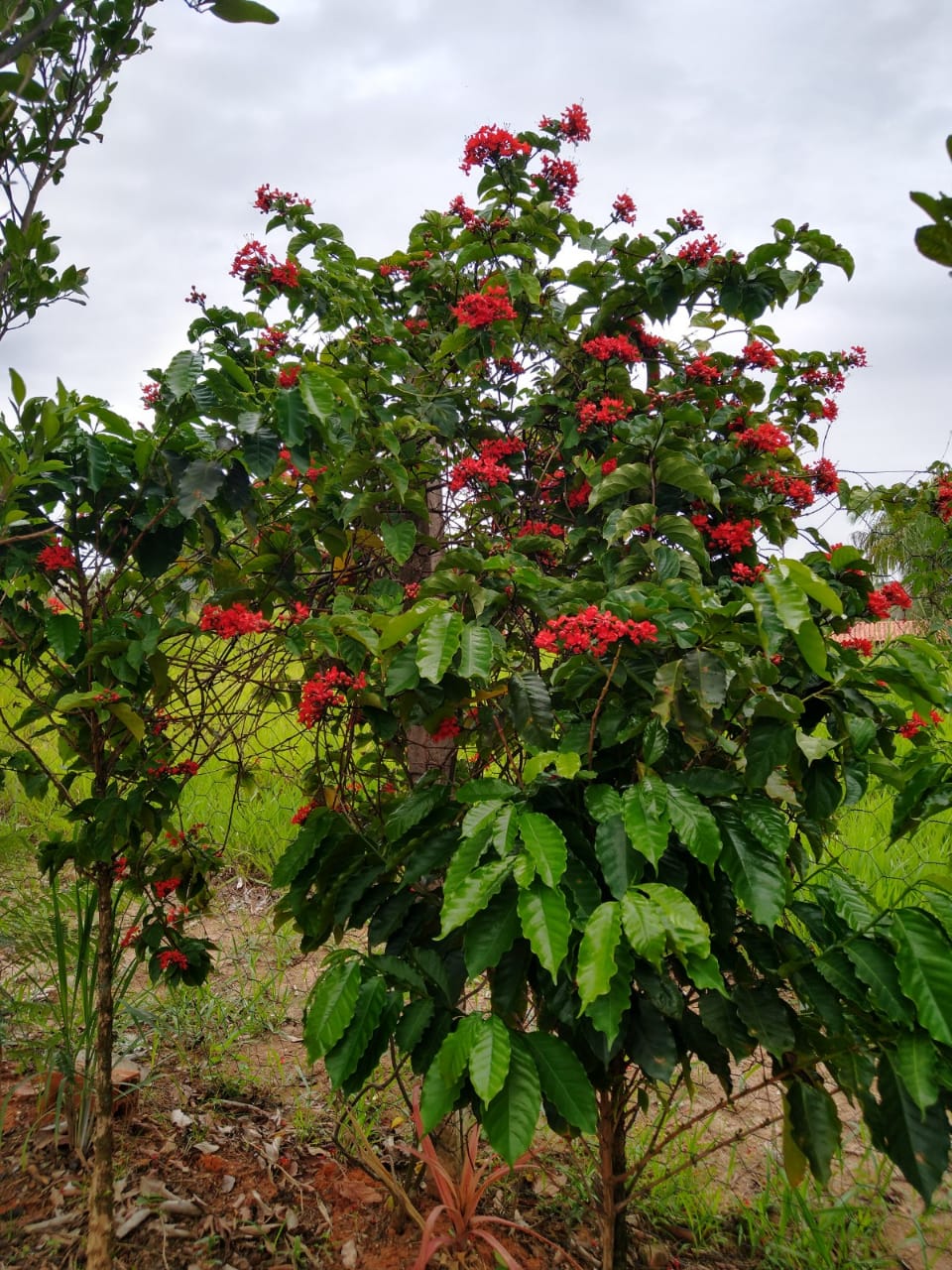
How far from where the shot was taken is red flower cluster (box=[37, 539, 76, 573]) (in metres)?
1.46

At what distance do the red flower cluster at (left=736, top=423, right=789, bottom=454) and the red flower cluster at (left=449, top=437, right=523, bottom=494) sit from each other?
0.52m

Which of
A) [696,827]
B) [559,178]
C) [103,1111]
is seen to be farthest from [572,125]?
[103,1111]

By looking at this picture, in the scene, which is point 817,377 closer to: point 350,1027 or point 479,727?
point 479,727

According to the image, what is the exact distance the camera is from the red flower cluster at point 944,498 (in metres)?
2.40

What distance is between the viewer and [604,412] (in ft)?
5.85

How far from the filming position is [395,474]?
159 cm

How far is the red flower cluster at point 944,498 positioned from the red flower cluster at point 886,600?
1.03 metres

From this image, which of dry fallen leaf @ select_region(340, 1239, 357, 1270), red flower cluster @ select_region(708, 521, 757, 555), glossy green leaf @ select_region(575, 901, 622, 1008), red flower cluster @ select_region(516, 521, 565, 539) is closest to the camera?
glossy green leaf @ select_region(575, 901, 622, 1008)

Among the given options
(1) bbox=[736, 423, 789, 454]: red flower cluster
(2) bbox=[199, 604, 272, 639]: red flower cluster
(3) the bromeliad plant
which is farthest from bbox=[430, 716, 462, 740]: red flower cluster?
(1) bbox=[736, 423, 789, 454]: red flower cluster

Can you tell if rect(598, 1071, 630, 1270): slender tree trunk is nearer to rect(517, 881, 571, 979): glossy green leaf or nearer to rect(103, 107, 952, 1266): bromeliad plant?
rect(103, 107, 952, 1266): bromeliad plant

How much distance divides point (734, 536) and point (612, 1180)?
123 centimetres

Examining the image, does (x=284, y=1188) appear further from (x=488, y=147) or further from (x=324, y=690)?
(x=488, y=147)

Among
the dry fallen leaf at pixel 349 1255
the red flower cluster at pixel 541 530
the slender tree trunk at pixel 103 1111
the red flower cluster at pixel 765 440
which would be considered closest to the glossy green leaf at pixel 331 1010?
the slender tree trunk at pixel 103 1111

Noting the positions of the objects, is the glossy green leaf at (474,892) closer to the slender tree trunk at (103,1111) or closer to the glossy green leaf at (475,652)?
the glossy green leaf at (475,652)
